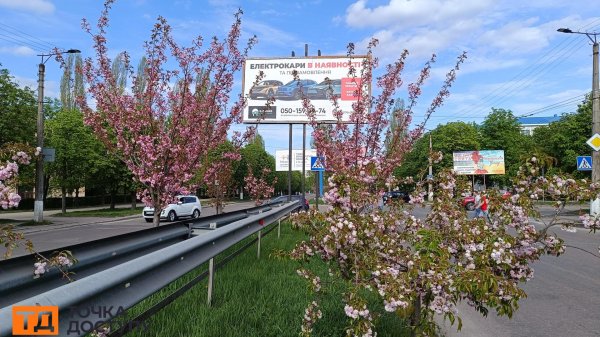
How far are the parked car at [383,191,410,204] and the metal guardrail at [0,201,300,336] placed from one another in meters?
2.01

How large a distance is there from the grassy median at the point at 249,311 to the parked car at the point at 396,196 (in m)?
1.17

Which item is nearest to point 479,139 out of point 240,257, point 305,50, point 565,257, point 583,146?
point 583,146

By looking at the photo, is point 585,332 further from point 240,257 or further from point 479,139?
point 479,139

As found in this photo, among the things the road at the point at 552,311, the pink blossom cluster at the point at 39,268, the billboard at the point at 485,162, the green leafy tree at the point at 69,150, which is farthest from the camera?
the billboard at the point at 485,162

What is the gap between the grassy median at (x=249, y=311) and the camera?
383 centimetres

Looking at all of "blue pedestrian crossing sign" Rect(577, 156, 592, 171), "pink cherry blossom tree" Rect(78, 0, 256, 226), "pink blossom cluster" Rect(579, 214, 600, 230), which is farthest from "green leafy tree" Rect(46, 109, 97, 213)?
"pink blossom cluster" Rect(579, 214, 600, 230)

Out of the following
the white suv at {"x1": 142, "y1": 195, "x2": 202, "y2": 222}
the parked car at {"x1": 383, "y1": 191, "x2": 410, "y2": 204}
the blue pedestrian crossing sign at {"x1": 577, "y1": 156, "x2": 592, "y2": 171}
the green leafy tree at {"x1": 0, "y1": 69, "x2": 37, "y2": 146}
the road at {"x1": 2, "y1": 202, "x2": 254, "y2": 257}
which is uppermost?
the green leafy tree at {"x1": 0, "y1": 69, "x2": 37, "y2": 146}

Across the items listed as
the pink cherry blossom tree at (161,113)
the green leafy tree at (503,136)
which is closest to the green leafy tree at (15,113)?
the pink cherry blossom tree at (161,113)

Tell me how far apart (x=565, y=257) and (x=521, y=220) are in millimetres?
9144

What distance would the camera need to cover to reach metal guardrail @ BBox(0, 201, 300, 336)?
5.47ft

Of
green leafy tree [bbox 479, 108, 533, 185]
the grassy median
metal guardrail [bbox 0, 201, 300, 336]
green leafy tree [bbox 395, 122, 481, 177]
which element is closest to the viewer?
metal guardrail [bbox 0, 201, 300, 336]

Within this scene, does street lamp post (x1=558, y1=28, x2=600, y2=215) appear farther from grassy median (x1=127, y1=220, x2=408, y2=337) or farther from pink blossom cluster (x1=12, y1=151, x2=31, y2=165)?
pink blossom cluster (x1=12, y1=151, x2=31, y2=165)

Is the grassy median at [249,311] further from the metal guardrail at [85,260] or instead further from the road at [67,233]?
the road at [67,233]

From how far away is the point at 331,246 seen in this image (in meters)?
3.76
